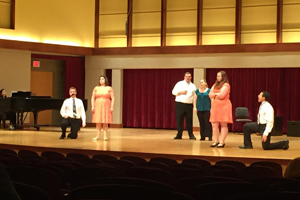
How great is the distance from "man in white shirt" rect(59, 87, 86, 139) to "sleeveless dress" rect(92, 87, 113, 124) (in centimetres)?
61

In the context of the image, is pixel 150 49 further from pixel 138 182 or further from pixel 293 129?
pixel 138 182

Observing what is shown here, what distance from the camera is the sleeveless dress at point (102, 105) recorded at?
983 cm

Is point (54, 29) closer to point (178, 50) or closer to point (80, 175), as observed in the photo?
point (178, 50)

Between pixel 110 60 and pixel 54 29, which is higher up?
pixel 54 29

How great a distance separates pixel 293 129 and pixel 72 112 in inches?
238

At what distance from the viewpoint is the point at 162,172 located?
10.6ft

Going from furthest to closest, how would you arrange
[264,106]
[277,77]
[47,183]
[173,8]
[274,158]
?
[173,8] → [277,77] → [264,106] → [274,158] → [47,183]

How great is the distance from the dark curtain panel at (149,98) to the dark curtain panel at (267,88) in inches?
60.9

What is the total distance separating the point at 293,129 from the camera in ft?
42.2

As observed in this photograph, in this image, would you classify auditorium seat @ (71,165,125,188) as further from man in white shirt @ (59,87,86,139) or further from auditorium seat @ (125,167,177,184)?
man in white shirt @ (59,87,86,139)

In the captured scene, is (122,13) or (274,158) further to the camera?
(122,13)

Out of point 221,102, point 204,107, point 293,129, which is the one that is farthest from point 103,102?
point 293,129

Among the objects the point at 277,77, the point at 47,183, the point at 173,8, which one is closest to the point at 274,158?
the point at 47,183

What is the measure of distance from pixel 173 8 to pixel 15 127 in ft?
19.9
